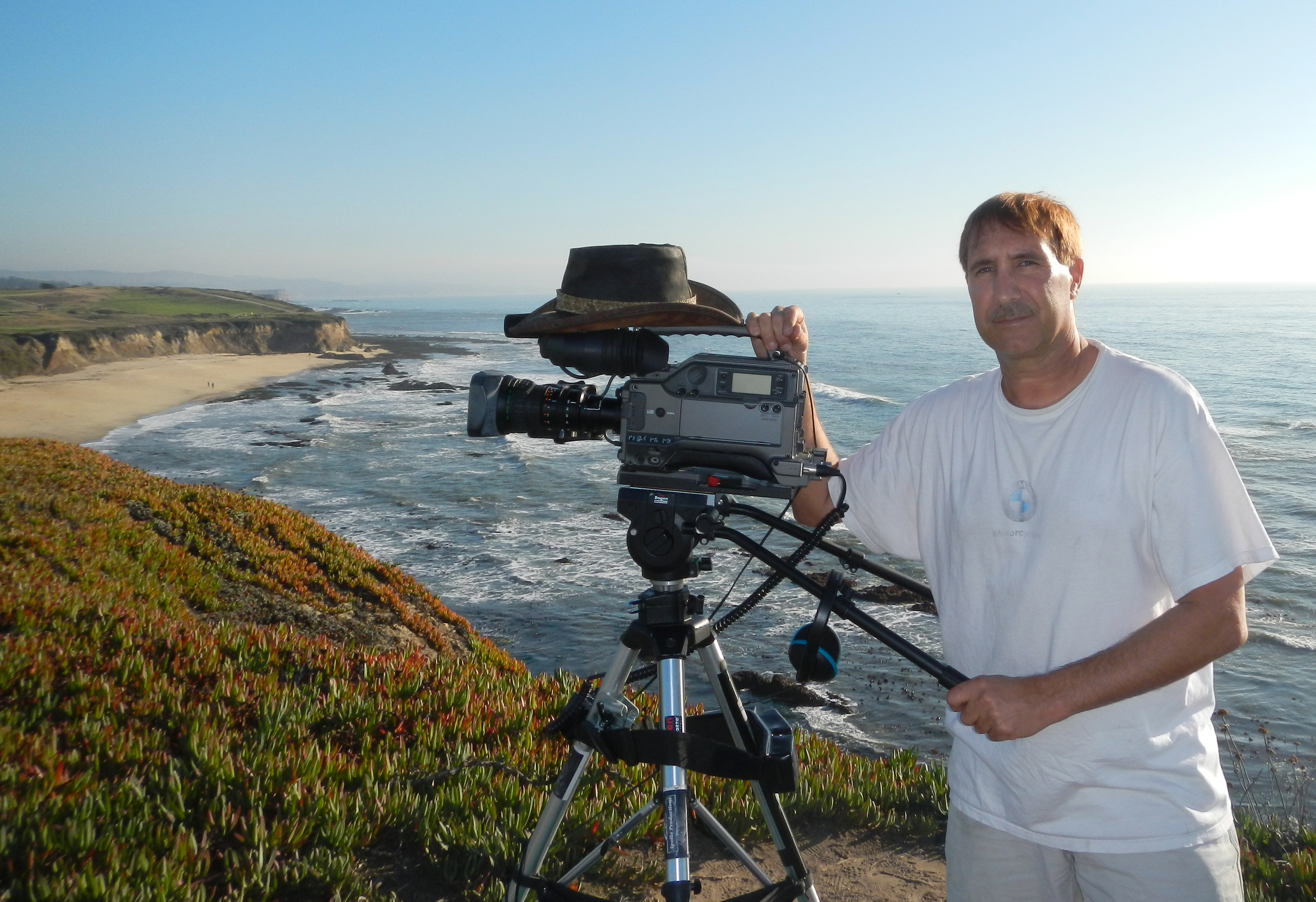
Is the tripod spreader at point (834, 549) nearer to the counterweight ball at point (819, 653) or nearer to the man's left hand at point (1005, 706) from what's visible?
the counterweight ball at point (819, 653)

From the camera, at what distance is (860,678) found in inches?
402

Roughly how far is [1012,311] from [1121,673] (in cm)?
87

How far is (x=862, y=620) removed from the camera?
203 centimetres

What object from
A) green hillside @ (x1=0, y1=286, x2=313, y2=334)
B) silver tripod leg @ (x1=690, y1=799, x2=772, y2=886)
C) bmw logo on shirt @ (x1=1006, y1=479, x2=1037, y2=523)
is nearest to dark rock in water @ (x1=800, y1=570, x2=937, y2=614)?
silver tripod leg @ (x1=690, y1=799, x2=772, y2=886)

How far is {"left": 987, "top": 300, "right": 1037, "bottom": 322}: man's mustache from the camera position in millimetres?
2111

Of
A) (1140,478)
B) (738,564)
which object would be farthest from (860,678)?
(1140,478)

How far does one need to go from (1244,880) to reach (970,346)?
63579 millimetres

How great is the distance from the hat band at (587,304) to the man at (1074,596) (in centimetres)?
97

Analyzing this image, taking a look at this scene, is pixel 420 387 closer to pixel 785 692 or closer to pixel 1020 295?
pixel 785 692

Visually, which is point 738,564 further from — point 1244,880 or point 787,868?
point 787,868

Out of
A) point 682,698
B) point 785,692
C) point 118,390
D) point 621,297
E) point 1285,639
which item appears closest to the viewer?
point 682,698

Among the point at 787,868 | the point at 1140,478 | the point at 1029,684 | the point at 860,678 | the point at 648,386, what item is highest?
the point at 648,386

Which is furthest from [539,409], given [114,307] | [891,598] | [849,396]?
[114,307]

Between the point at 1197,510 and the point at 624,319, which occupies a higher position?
the point at 624,319
